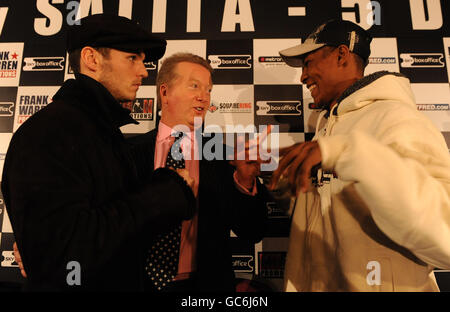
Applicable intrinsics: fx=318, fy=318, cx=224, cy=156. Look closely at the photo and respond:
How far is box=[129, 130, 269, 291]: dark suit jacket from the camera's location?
1.34 meters

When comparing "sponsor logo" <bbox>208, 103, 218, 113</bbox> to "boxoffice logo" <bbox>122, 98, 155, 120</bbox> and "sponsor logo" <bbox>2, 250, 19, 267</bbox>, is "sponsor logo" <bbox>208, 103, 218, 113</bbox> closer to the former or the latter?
"boxoffice logo" <bbox>122, 98, 155, 120</bbox>

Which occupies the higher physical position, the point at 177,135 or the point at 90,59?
the point at 90,59

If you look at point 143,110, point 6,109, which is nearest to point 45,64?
point 6,109

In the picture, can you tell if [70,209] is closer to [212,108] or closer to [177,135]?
[177,135]

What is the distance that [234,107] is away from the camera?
2027 mm

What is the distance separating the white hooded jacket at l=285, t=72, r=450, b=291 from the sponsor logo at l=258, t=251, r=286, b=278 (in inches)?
19.9

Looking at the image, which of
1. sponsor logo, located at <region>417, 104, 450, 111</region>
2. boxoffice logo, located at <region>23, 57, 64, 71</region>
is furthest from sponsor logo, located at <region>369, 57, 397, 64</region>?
boxoffice logo, located at <region>23, 57, 64, 71</region>

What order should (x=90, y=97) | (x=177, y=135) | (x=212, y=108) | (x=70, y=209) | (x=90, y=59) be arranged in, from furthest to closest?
(x=212, y=108)
(x=177, y=135)
(x=90, y=59)
(x=90, y=97)
(x=70, y=209)

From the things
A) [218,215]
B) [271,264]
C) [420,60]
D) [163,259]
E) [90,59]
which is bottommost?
[271,264]

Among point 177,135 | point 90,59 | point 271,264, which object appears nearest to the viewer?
point 90,59

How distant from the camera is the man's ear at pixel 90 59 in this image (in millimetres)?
1224

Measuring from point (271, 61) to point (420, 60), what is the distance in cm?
95

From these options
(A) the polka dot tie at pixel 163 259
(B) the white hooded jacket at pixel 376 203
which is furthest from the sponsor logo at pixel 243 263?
(A) the polka dot tie at pixel 163 259
